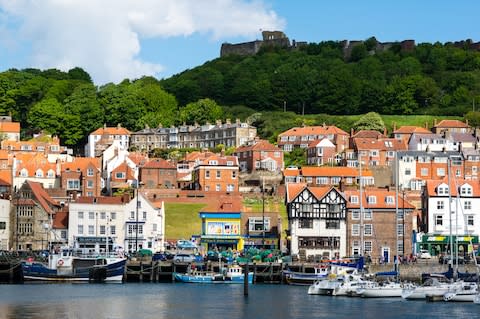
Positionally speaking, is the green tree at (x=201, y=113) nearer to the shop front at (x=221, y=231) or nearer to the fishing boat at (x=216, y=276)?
the shop front at (x=221, y=231)

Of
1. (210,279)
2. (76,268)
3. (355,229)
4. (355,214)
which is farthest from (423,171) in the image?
(76,268)

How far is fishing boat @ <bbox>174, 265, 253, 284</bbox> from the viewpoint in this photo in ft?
261

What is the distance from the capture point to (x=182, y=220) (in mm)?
95375

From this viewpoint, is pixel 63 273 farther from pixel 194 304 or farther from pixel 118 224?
pixel 194 304

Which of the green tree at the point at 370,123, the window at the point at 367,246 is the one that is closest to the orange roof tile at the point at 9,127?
the green tree at the point at 370,123

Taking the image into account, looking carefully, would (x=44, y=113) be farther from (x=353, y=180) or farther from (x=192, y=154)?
(x=353, y=180)

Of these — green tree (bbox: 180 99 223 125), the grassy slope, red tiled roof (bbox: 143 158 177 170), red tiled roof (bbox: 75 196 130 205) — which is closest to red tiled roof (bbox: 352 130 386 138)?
the grassy slope

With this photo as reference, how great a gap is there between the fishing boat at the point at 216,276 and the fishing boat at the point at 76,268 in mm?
4456

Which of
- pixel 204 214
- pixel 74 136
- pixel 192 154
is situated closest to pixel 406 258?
pixel 204 214

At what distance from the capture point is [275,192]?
104938mm

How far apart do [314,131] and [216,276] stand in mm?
49153

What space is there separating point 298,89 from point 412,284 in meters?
84.2

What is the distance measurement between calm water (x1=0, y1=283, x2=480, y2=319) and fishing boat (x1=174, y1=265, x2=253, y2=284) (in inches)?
112

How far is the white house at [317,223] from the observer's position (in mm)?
86875
